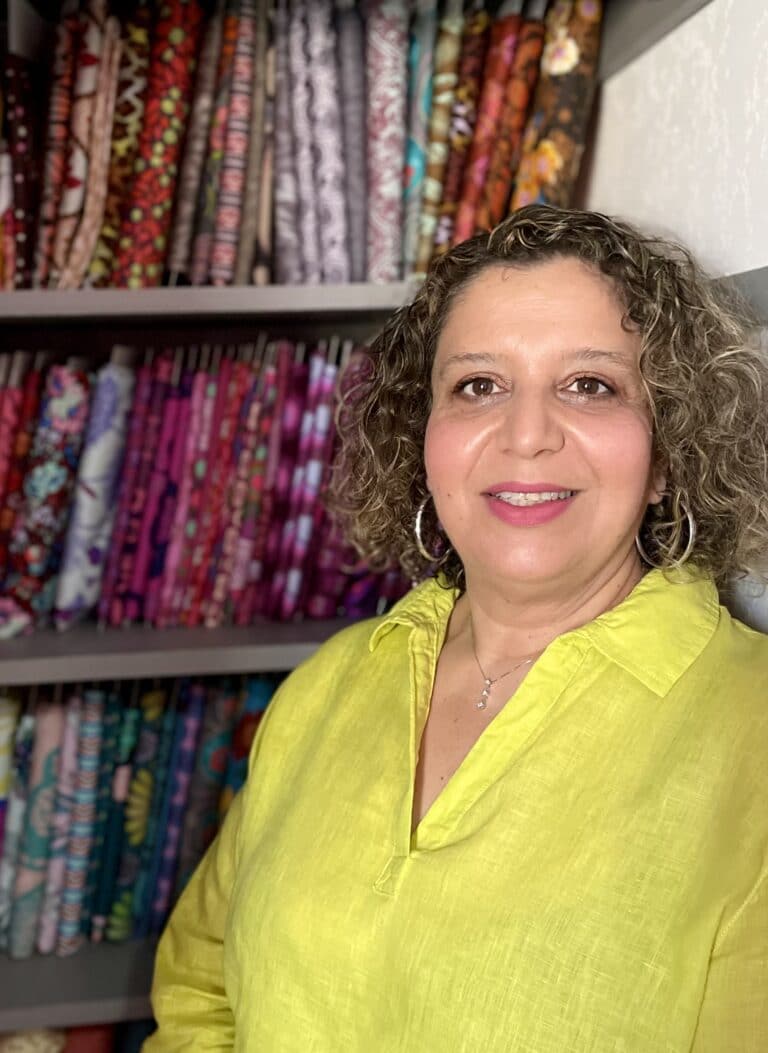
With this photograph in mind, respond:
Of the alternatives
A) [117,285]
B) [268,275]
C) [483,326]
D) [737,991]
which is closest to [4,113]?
[117,285]

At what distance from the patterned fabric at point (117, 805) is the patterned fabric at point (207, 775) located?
3.9 inches

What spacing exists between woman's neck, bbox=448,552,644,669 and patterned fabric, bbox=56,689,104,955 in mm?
714

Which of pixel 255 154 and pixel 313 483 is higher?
pixel 255 154

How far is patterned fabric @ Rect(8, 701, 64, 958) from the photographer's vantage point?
1588 mm

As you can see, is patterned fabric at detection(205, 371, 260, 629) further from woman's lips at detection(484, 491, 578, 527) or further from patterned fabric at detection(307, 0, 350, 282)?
woman's lips at detection(484, 491, 578, 527)

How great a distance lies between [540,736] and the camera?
937 millimetres

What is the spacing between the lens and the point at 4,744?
157 centimetres

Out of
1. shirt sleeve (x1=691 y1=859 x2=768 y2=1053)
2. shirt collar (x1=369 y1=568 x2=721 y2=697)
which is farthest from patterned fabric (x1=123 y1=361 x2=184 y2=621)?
shirt sleeve (x1=691 y1=859 x2=768 y2=1053)

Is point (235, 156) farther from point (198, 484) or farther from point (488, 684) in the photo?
point (488, 684)

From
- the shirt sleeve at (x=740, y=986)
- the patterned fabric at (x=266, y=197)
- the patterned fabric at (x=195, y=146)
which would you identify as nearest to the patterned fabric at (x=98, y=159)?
the patterned fabric at (x=195, y=146)

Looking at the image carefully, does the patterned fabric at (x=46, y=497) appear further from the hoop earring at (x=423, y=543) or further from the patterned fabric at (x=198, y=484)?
the hoop earring at (x=423, y=543)

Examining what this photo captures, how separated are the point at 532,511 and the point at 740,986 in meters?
0.44

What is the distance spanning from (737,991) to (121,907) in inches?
44.1

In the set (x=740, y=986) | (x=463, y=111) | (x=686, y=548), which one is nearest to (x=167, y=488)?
(x=463, y=111)
